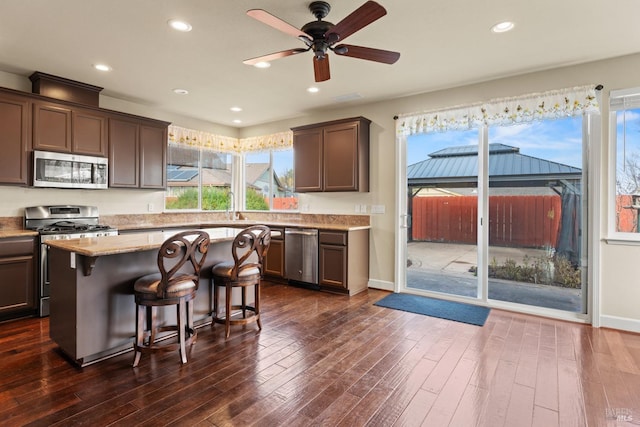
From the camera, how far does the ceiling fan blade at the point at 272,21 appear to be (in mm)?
2033

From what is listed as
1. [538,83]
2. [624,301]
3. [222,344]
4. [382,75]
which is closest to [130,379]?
[222,344]

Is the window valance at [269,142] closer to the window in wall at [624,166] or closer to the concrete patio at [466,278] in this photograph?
the concrete patio at [466,278]

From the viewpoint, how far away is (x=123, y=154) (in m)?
4.47

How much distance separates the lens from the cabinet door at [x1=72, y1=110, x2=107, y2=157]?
157 inches

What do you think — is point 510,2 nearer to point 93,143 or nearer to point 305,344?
point 305,344

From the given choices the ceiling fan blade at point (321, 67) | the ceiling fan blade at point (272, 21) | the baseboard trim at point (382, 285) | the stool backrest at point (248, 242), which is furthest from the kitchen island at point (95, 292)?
the baseboard trim at point (382, 285)

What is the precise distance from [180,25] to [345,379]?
3.08 m

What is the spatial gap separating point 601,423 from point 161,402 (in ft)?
8.47

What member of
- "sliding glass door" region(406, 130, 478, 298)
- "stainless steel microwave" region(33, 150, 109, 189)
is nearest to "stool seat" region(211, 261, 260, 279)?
"stainless steel microwave" region(33, 150, 109, 189)

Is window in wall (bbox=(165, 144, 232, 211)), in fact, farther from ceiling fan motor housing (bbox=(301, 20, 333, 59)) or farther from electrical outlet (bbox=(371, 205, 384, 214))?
ceiling fan motor housing (bbox=(301, 20, 333, 59))

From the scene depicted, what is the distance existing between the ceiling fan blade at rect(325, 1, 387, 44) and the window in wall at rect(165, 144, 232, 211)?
13.2 ft

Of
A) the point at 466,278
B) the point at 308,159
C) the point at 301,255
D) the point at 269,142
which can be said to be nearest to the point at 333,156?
the point at 308,159

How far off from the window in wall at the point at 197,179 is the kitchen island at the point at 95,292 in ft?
9.58

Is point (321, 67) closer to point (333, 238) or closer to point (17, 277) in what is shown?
point (333, 238)
